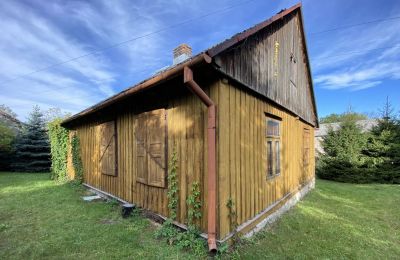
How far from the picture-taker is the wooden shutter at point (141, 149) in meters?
4.99

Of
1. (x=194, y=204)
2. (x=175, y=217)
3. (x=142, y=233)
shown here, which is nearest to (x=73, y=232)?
(x=142, y=233)

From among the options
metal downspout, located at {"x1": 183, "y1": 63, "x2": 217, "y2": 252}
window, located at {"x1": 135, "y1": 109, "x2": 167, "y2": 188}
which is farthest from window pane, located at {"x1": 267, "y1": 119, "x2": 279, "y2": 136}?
window, located at {"x1": 135, "y1": 109, "x2": 167, "y2": 188}

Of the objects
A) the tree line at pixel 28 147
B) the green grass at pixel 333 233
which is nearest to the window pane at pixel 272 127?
the green grass at pixel 333 233

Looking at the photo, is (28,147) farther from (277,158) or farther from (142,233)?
(277,158)

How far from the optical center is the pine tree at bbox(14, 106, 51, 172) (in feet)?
46.1

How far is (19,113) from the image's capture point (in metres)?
29.4

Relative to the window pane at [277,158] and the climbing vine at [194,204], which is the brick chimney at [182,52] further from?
the climbing vine at [194,204]

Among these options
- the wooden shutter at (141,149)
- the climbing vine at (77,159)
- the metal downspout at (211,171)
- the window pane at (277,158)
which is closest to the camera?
the metal downspout at (211,171)

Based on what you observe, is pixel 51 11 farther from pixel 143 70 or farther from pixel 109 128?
pixel 143 70

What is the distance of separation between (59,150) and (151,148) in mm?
8465

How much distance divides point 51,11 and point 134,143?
6.78 meters

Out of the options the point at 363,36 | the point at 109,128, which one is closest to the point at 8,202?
the point at 109,128

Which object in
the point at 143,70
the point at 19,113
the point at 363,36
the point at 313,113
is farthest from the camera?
the point at 19,113

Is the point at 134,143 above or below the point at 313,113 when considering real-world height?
below
